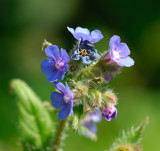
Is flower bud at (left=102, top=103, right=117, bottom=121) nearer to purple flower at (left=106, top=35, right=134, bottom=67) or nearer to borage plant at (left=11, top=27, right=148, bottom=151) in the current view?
borage plant at (left=11, top=27, right=148, bottom=151)

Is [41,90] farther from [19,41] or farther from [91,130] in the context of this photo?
[91,130]

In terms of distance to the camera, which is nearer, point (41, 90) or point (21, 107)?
point (21, 107)

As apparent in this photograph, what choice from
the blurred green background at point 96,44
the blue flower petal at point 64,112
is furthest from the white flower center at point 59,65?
the blurred green background at point 96,44

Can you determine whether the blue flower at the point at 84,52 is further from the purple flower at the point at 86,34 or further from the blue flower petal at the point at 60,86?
the blue flower petal at the point at 60,86

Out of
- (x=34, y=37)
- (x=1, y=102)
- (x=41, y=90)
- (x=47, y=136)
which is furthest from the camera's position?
(x=34, y=37)

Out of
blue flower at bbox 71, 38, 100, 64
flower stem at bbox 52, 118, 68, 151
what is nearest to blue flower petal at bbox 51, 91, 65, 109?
blue flower at bbox 71, 38, 100, 64

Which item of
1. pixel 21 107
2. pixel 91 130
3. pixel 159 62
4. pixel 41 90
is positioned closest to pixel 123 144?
pixel 91 130
